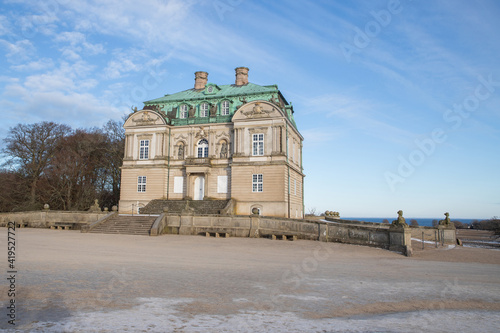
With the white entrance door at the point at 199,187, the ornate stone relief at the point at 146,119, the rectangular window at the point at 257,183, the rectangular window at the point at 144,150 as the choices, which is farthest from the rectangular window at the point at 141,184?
the rectangular window at the point at 257,183

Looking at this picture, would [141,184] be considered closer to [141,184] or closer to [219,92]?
[141,184]

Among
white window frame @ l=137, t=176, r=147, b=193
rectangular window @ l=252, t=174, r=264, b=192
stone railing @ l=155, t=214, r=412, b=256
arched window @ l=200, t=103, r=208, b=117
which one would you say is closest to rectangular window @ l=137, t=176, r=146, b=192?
white window frame @ l=137, t=176, r=147, b=193

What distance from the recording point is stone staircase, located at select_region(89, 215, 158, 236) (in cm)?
2791

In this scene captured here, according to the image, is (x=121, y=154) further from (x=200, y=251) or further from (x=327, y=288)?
(x=327, y=288)

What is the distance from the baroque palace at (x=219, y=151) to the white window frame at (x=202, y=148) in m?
0.11

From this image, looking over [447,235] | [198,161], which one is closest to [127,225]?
[198,161]

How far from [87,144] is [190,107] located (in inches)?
591

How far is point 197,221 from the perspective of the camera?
28.2 m

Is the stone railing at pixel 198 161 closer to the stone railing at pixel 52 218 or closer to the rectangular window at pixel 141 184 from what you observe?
the rectangular window at pixel 141 184

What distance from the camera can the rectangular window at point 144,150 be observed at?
4197 cm

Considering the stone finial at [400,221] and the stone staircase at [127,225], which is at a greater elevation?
the stone finial at [400,221]

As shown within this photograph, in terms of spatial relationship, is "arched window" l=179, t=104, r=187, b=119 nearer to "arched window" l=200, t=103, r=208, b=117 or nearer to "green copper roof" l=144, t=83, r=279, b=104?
"green copper roof" l=144, t=83, r=279, b=104

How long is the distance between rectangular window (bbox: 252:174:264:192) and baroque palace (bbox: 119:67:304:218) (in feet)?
0.33

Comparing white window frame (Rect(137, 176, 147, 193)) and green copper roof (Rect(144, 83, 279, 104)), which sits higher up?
green copper roof (Rect(144, 83, 279, 104))
